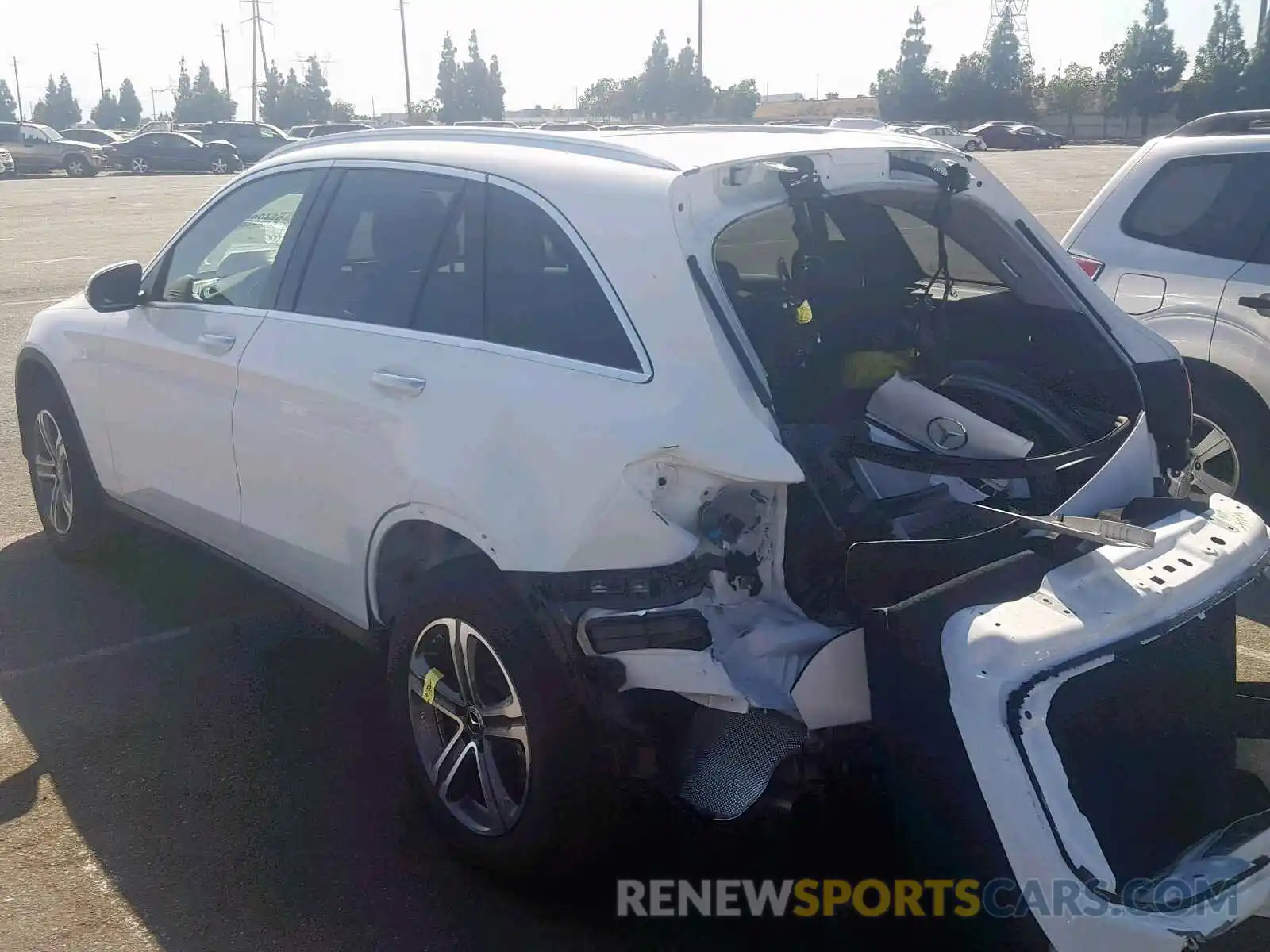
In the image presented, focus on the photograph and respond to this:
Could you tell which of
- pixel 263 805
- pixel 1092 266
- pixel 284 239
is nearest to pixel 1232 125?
pixel 1092 266

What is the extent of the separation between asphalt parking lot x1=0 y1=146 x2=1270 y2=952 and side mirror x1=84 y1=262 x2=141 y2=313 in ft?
4.24

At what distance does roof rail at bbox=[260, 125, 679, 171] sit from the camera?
329 cm

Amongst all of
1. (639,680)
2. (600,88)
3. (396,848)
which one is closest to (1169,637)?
(639,680)

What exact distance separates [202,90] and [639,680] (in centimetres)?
12769

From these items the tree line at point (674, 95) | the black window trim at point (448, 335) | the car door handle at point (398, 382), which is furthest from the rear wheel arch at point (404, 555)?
the tree line at point (674, 95)

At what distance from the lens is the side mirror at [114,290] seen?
4.76 metres

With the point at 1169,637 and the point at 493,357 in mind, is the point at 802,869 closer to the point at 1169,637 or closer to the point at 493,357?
the point at 1169,637

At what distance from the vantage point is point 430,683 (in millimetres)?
3359

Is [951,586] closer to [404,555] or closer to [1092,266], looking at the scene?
[404,555]

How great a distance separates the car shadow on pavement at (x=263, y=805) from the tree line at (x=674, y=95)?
56051 mm

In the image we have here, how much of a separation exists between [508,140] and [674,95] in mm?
73419

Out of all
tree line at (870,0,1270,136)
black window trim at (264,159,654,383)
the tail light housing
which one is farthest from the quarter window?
tree line at (870,0,1270,136)

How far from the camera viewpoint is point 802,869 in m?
3.36

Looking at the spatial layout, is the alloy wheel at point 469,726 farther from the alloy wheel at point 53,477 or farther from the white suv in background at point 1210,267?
the white suv in background at point 1210,267
